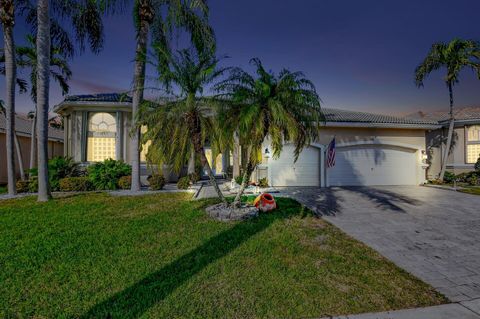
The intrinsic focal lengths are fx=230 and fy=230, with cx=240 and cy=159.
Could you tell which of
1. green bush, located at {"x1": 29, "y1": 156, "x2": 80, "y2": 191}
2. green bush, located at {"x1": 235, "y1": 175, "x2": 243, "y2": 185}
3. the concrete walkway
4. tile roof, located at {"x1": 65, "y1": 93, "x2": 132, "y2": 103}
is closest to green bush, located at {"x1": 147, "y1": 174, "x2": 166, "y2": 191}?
green bush, located at {"x1": 235, "y1": 175, "x2": 243, "y2": 185}

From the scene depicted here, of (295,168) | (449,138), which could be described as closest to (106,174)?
(295,168)

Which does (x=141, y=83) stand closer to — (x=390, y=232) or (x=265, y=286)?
(x=265, y=286)

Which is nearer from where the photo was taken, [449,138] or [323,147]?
[323,147]

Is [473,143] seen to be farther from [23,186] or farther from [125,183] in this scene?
[23,186]

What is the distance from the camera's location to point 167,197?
32.9 ft

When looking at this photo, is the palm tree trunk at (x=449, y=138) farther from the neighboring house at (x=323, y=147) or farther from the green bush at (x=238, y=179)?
the green bush at (x=238, y=179)

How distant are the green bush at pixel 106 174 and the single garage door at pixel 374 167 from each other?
1188 centimetres

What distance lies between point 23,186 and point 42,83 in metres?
5.61

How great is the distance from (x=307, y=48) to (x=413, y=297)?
12.4 meters

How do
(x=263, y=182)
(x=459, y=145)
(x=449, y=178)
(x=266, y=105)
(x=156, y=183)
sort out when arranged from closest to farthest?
1. (x=266, y=105)
2. (x=156, y=183)
3. (x=263, y=182)
4. (x=449, y=178)
5. (x=459, y=145)

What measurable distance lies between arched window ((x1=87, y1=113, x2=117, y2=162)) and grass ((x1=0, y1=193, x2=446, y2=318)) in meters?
7.51

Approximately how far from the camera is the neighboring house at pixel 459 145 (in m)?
15.4

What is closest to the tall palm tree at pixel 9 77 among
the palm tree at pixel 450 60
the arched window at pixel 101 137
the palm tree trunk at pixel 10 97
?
the palm tree trunk at pixel 10 97

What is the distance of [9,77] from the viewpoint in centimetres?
1032
